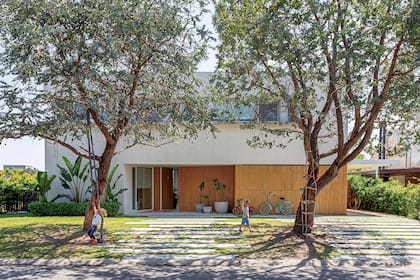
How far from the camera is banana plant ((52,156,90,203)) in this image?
1805cm

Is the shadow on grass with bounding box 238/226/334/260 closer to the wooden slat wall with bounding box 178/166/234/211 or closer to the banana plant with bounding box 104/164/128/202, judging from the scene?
the banana plant with bounding box 104/164/128/202

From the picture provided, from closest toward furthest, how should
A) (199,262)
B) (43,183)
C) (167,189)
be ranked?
(199,262)
(43,183)
(167,189)

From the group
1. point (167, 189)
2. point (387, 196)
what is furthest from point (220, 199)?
point (387, 196)

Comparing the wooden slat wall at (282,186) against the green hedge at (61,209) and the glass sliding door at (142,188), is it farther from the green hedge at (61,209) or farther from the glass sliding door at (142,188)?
the green hedge at (61,209)

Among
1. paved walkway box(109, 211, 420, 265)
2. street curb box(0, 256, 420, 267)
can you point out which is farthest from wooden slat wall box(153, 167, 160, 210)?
street curb box(0, 256, 420, 267)

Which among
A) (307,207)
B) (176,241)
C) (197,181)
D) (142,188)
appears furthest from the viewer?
(197,181)

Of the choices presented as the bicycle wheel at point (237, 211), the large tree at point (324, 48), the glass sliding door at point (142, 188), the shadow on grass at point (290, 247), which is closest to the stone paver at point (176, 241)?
the shadow on grass at point (290, 247)

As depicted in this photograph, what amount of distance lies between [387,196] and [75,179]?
1487 centimetres

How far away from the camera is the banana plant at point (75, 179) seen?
18047 millimetres

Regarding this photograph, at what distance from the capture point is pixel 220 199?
2033 cm

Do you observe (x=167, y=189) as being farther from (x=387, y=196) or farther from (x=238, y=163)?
(x=387, y=196)

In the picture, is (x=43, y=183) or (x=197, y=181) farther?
(x=197, y=181)

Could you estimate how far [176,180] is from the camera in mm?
22109

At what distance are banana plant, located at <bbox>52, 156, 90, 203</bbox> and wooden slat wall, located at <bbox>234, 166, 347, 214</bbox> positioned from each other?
667cm
